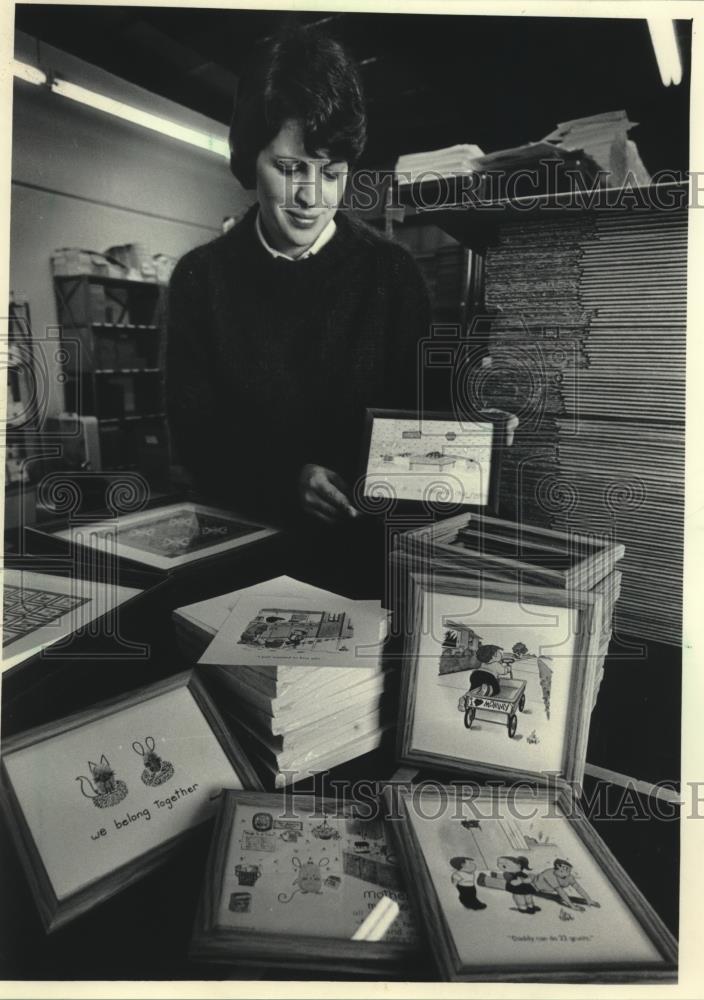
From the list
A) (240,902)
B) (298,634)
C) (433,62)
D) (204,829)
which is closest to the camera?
(240,902)

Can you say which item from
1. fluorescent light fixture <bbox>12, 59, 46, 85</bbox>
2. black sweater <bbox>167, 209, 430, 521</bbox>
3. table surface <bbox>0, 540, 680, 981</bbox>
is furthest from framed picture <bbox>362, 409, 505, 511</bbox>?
fluorescent light fixture <bbox>12, 59, 46, 85</bbox>

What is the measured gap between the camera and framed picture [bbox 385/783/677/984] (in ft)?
2.60

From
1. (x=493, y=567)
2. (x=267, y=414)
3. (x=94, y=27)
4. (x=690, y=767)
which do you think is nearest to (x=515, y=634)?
(x=493, y=567)

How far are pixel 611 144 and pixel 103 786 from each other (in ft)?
4.30

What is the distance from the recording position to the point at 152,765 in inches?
38.3

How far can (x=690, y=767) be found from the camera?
3.74 feet

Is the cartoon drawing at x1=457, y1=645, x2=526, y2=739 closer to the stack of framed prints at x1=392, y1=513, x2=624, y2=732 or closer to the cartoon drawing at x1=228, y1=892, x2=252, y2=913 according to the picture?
the stack of framed prints at x1=392, y1=513, x2=624, y2=732

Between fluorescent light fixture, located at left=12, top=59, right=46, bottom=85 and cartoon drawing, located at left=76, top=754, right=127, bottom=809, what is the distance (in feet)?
3.74

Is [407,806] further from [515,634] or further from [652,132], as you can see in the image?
[652,132]

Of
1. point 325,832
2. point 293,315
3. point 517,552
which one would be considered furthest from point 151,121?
point 325,832

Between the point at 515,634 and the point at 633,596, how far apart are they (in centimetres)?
32

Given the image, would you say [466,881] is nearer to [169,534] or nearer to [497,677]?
[497,677]

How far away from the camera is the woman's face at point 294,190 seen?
1.17 m

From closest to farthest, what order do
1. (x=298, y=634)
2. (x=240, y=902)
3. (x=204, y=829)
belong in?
(x=240, y=902) → (x=204, y=829) → (x=298, y=634)
